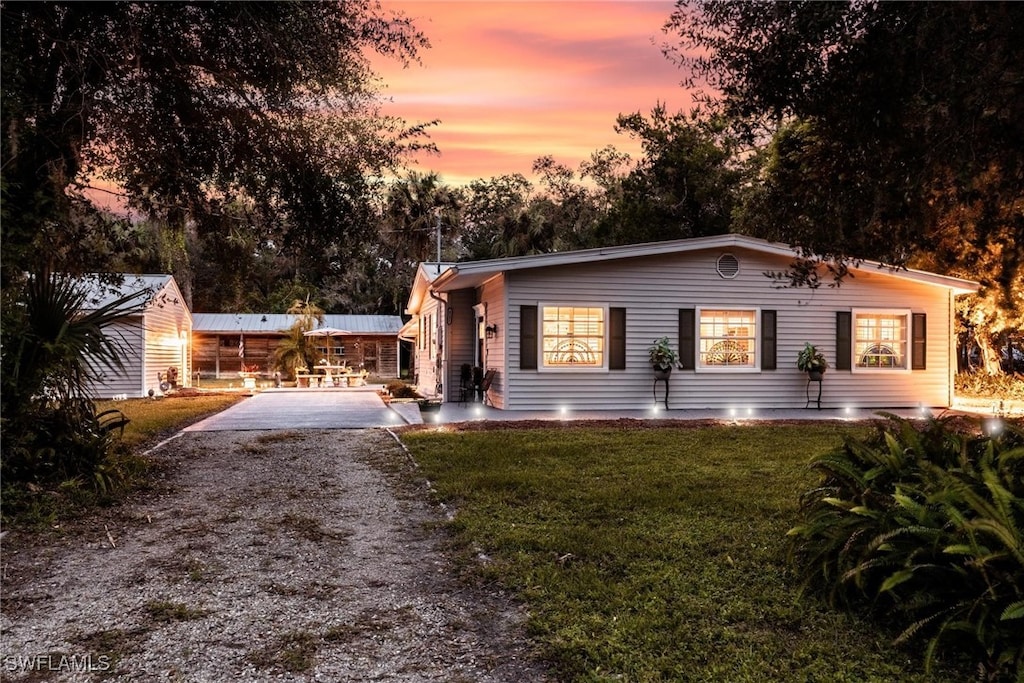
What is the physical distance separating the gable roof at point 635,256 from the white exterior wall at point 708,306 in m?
0.30

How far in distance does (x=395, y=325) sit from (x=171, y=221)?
80.0 feet

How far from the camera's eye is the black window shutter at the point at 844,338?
50.9 ft

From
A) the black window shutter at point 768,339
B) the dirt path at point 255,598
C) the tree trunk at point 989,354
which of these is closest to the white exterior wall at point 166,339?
the dirt path at point 255,598

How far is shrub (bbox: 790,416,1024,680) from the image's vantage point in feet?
10.1

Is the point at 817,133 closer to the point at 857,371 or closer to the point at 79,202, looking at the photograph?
the point at 79,202

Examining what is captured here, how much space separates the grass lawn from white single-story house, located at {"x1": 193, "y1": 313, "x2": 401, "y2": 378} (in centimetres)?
2460

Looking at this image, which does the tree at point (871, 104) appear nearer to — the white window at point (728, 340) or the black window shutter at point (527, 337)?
the black window shutter at point (527, 337)

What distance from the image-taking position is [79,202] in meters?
7.67

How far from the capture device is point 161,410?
51.4 ft

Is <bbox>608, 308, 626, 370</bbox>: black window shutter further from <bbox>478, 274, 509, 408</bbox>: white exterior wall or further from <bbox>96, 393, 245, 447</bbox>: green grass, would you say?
<bbox>96, 393, 245, 447</bbox>: green grass

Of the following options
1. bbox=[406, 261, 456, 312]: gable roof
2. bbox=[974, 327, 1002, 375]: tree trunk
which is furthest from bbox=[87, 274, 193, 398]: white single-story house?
bbox=[974, 327, 1002, 375]: tree trunk

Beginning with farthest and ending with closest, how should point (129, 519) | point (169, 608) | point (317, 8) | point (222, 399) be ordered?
point (222, 399), point (317, 8), point (129, 519), point (169, 608)

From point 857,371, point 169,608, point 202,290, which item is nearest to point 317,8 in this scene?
point 169,608

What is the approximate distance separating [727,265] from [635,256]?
6.69 feet
